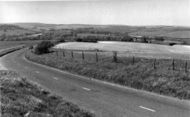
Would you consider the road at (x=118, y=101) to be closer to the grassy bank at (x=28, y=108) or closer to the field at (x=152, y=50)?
the grassy bank at (x=28, y=108)

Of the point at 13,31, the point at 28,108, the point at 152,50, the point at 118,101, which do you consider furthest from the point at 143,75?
the point at 13,31

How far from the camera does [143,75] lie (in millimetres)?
18922

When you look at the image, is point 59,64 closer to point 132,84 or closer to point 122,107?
point 132,84

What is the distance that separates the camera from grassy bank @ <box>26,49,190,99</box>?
15562mm

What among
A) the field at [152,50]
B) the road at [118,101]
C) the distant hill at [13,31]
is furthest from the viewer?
the distant hill at [13,31]

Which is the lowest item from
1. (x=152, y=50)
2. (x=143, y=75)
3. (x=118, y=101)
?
(x=118, y=101)

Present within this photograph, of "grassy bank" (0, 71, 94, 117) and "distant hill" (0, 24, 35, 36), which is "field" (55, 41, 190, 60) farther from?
"distant hill" (0, 24, 35, 36)

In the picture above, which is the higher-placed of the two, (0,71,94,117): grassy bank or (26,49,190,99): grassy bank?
(0,71,94,117): grassy bank

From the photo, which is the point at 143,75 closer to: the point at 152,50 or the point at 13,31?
the point at 152,50

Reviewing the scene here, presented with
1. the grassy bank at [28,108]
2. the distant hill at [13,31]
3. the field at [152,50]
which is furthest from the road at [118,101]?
the distant hill at [13,31]

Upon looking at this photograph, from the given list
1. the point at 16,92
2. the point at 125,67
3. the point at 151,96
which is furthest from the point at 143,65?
the point at 16,92

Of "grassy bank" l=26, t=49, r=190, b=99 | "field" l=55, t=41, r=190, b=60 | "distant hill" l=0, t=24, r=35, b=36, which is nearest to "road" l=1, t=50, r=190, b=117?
"grassy bank" l=26, t=49, r=190, b=99

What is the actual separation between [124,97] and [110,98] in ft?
2.82

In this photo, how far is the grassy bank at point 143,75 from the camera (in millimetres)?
15562
